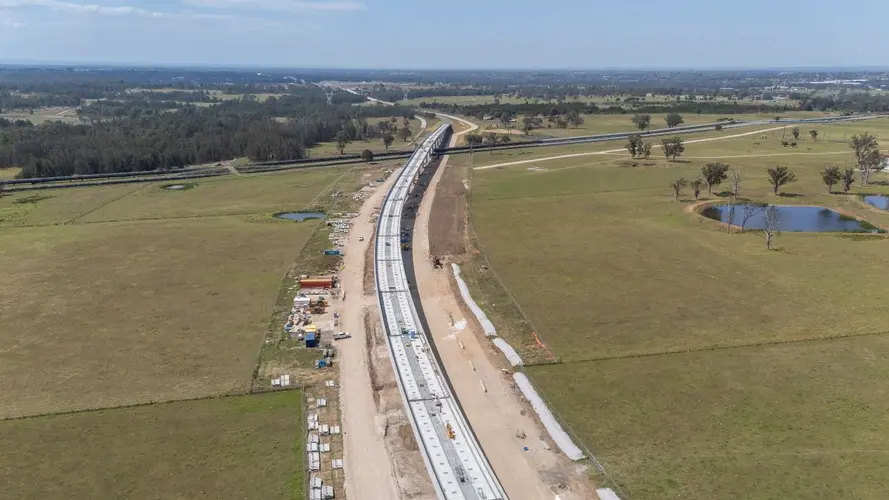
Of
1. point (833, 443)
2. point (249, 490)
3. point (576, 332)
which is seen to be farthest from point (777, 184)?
point (249, 490)

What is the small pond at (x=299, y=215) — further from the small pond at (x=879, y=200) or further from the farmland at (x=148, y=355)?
the small pond at (x=879, y=200)

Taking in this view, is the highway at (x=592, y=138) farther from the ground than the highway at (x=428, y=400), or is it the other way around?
the highway at (x=592, y=138)

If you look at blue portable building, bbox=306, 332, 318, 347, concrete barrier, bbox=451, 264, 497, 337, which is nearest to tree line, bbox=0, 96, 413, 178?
concrete barrier, bbox=451, 264, 497, 337

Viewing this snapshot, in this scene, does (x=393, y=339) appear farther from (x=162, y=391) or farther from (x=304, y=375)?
(x=162, y=391)

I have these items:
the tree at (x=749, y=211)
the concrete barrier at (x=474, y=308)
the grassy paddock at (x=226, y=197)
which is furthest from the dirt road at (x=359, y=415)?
the tree at (x=749, y=211)

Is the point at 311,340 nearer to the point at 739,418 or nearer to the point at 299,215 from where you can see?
the point at 739,418

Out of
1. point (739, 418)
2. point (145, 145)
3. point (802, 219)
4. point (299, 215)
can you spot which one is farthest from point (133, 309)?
point (145, 145)

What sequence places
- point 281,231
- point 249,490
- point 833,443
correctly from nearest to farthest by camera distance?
point 249,490, point 833,443, point 281,231
